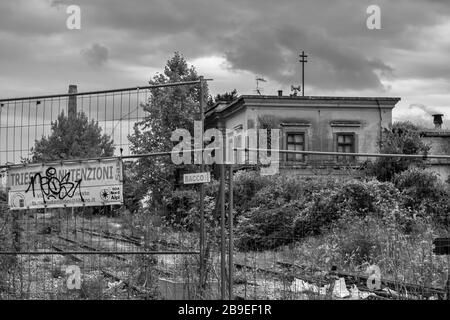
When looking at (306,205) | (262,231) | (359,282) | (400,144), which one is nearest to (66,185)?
(262,231)

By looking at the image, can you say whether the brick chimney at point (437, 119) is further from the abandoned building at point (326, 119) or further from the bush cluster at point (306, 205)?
the bush cluster at point (306, 205)

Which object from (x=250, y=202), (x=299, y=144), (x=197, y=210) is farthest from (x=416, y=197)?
(x=299, y=144)

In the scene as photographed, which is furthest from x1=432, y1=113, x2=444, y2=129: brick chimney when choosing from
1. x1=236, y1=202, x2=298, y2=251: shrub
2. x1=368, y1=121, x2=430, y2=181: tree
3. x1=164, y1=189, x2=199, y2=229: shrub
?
x1=164, y1=189, x2=199, y2=229: shrub

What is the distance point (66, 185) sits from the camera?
7871 mm

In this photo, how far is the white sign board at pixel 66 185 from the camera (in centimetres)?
768

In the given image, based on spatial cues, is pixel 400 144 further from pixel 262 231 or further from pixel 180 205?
pixel 180 205

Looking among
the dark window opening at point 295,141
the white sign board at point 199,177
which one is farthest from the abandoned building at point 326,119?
the white sign board at point 199,177

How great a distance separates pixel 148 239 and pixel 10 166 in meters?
1.93

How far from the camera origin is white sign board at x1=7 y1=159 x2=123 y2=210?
7.68m

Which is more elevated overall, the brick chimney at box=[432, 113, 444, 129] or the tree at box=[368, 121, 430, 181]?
the brick chimney at box=[432, 113, 444, 129]

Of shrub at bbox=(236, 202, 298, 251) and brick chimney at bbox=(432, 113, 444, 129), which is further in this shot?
brick chimney at bbox=(432, 113, 444, 129)

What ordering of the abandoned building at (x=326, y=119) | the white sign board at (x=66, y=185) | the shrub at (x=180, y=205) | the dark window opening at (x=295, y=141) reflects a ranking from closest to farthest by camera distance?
1. the white sign board at (x=66, y=185)
2. the shrub at (x=180, y=205)
3. the abandoned building at (x=326, y=119)
4. the dark window opening at (x=295, y=141)

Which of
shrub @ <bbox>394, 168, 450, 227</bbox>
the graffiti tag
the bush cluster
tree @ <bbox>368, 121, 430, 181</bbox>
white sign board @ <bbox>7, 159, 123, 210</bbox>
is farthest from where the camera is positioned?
tree @ <bbox>368, 121, 430, 181</bbox>

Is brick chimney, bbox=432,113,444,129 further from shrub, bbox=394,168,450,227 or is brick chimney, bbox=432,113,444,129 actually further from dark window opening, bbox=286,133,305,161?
shrub, bbox=394,168,450,227
